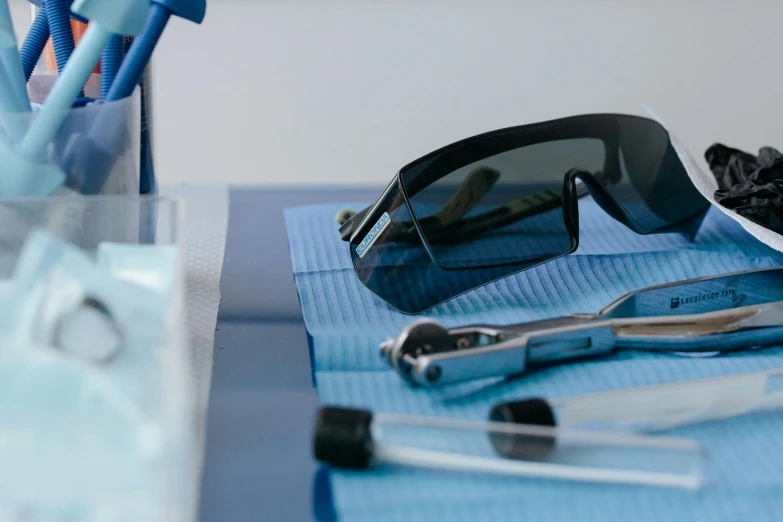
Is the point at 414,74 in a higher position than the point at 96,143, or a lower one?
lower

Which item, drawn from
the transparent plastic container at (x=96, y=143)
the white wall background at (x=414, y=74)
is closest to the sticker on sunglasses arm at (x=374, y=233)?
the transparent plastic container at (x=96, y=143)

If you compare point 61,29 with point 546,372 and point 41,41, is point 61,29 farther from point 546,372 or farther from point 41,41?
point 546,372

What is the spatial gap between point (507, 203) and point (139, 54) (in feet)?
0.63

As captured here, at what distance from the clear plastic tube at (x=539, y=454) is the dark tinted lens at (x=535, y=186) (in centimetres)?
A: 15

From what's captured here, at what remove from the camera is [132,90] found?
33 centimetres

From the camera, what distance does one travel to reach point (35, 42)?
14.4 inches

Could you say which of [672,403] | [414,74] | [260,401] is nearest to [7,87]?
[260,401]

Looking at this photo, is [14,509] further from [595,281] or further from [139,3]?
[595,281]

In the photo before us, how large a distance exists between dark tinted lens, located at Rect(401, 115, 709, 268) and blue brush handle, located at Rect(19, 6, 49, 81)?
17 cm

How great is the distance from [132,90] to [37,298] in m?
0.15

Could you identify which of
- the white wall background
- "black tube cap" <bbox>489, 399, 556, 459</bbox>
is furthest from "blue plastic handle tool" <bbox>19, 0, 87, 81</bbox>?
the white wall background

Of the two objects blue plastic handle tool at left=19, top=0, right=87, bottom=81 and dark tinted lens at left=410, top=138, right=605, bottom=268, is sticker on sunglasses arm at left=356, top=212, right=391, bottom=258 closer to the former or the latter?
dark tinted lens at left=410, top=138, right=605, bottom=268

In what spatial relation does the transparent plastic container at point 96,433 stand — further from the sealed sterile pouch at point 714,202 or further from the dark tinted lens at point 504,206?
the sealed sterile pouch at point 714,202

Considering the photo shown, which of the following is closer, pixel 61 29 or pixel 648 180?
pixel 61 29
